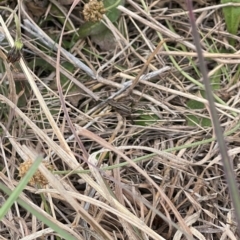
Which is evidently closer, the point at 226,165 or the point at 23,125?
the point at 226,165

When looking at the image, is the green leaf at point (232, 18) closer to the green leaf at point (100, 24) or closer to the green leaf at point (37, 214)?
the green leaf at point (100, 24)

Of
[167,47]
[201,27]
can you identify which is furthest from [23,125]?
[201,27]

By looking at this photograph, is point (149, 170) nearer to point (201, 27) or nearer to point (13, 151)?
point (13, 151)

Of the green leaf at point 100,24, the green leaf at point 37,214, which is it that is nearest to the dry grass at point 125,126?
the green leaf at point 100,24

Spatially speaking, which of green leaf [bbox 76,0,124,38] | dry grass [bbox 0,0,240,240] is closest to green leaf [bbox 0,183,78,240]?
dry grass [bbox 0,0,240,240]

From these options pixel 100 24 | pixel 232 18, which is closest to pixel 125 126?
pixel 100 24

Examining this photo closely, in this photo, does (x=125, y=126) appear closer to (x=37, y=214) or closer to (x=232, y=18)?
(x=232, y=18)
